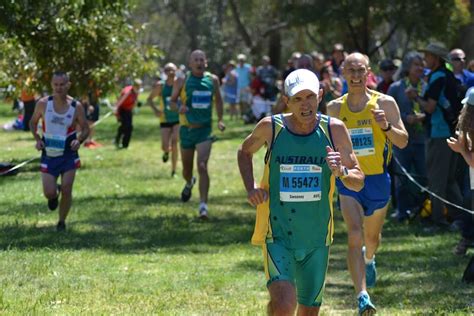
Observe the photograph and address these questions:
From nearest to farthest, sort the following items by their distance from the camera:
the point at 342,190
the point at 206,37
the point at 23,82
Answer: the point at 342,190
the point at 23,82
the point at 206,37

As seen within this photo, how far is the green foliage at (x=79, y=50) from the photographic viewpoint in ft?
61.3

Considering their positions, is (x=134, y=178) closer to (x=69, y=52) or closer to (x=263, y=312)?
(x=69, y=52)

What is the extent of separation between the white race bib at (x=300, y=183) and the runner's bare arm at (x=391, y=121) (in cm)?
202

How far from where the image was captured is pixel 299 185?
22.9ft

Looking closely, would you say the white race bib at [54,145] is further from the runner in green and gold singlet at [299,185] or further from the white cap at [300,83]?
the white cap at [300,83]

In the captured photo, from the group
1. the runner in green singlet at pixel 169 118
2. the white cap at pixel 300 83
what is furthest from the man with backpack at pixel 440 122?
the runner in green singlet at pixel 169 118

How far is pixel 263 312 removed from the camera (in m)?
8.85

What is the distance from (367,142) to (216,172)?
1260cm

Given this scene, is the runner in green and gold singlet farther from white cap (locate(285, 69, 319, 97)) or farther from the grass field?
the grass field

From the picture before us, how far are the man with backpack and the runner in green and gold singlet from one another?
6337 millimetres

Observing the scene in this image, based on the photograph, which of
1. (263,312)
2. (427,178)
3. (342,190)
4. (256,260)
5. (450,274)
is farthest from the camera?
(427,178)

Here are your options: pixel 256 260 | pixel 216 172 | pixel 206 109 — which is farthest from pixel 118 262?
pixel 216 172

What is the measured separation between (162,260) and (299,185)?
16.4 feet

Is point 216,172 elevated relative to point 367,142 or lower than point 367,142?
lower
